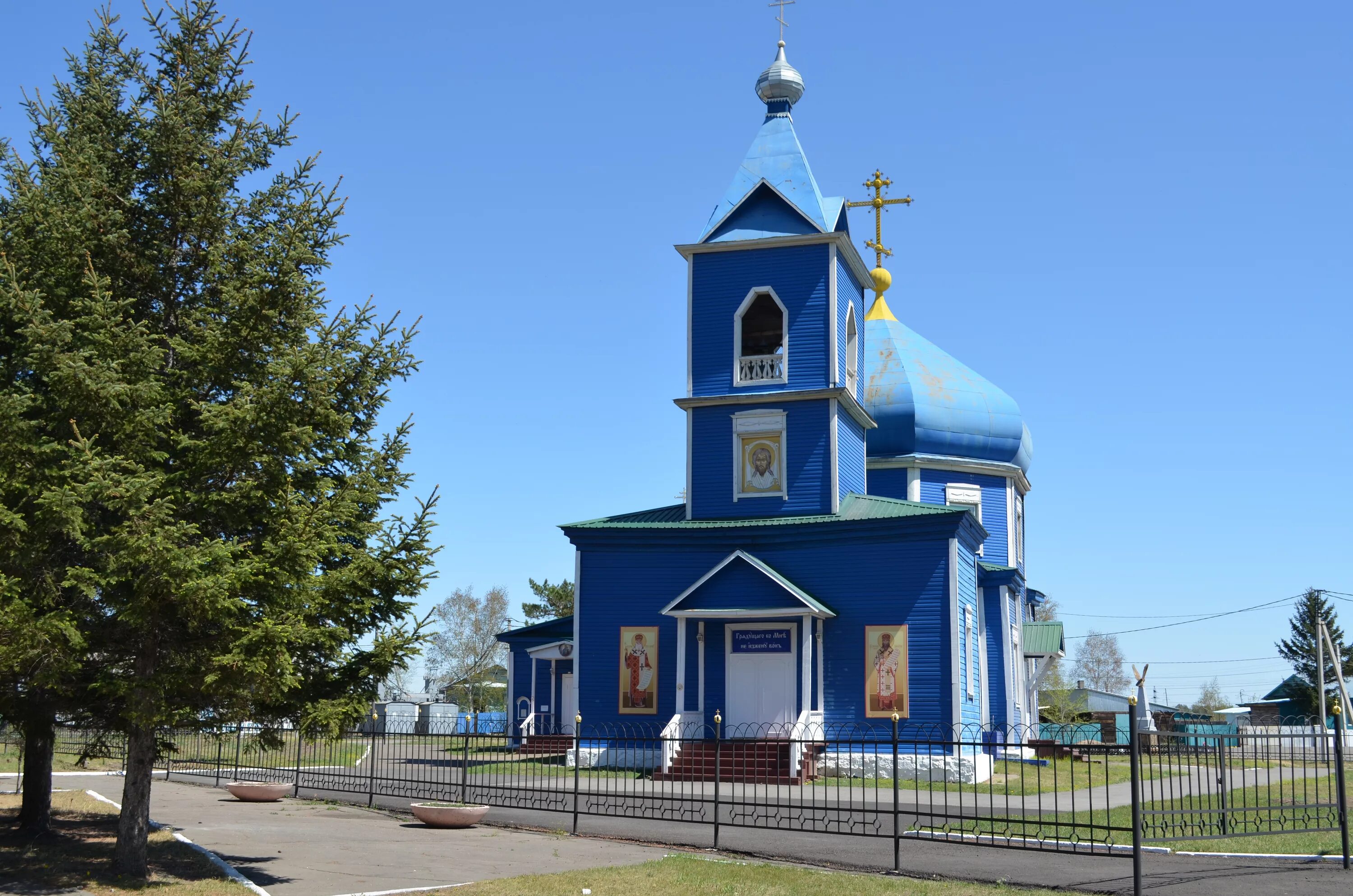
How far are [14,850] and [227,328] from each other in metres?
5.79

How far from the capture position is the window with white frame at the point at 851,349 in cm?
2992

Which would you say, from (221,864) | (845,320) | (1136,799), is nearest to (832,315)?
(845,320)

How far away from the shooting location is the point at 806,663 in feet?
83.3

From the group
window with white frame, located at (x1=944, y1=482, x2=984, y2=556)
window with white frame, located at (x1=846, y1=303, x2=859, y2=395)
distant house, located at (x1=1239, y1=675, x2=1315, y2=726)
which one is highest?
→ window with white frame, located at (x1=846, y1=303, x2=859, y2=395)

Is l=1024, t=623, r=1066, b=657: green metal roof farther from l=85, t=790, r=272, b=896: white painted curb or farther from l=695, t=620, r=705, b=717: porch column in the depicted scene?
l=85, t=790, r=272, b=896: white painted curb

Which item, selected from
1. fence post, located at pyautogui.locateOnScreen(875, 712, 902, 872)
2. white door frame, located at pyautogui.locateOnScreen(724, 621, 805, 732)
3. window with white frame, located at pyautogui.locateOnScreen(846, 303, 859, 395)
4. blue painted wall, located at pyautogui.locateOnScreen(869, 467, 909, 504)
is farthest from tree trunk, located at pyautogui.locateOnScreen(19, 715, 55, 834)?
blue painted wall, located at pyautogui.locateOnScreen(869, 467, 909, 504)

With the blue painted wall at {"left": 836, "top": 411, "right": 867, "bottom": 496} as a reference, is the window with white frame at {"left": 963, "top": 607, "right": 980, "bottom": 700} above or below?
below

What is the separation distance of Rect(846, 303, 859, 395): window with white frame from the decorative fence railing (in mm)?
8547

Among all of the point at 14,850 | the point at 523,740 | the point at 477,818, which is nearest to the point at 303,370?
the point at 14,850

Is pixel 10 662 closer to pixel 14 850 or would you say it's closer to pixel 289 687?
pixel 289 687

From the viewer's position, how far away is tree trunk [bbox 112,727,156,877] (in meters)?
11.4

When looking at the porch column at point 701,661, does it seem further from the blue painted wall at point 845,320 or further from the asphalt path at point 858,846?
the blue painted wall at point 845,320

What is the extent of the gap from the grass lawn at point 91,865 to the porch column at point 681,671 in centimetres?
1254

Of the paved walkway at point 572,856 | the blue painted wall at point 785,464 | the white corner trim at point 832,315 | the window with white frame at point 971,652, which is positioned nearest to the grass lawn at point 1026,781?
the window with white frame at point 971,652
